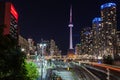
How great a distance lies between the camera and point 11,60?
51.9ft

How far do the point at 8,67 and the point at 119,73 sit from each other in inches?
3206

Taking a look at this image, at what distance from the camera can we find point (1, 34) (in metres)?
15.5

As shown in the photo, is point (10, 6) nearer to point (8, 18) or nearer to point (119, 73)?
point (8, 18)

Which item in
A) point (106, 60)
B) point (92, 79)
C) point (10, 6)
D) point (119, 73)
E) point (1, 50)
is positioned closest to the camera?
point (1, 50)

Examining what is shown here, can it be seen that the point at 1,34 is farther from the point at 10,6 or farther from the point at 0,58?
the point at 10,6

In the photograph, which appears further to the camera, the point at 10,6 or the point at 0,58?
the point at 10,6

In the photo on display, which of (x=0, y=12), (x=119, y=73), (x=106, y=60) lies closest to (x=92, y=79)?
(x=119, y=73)

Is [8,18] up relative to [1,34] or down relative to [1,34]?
up

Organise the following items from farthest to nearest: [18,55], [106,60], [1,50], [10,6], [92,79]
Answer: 1. [10,6]
2. [106,60]
3. [92,79]
4. [18,55]
5. [1,50]

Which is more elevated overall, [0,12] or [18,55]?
[0,12]

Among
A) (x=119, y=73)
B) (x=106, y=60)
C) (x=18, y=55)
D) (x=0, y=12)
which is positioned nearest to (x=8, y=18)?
(x=0, y=12)

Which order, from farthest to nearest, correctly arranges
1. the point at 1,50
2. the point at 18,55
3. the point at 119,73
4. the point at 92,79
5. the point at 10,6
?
Answer: the point at 10,6, the point at 119,73, the point at 92,79, the point at 18,55, the point at 1,50

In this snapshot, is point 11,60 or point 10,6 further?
point 10,6

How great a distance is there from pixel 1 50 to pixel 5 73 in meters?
1.14
